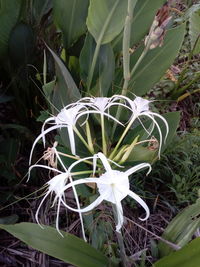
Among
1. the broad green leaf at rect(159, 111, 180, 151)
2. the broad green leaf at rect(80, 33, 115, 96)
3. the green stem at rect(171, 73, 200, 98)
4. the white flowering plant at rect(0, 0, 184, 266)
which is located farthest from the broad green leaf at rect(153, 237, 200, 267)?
the green stem at rect(171, 73, 200, 98)

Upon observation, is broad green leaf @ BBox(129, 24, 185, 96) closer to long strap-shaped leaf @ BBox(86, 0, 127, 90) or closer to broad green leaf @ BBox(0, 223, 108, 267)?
long strap-shaped leaf @ BBox(86, 0, 127, 90)

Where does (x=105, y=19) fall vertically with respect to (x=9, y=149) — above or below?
above

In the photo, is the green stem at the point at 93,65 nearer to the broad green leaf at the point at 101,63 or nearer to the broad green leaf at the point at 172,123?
the broad green leaf at the point at 101,63

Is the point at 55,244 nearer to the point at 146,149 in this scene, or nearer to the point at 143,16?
the point at 146,149

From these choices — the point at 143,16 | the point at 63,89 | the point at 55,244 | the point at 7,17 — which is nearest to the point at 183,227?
the point at 55,244

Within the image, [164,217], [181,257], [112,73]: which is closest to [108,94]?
[112,73]

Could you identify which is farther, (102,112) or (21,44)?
(21,44)

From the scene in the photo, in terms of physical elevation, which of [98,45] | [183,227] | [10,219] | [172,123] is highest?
[98,45]
